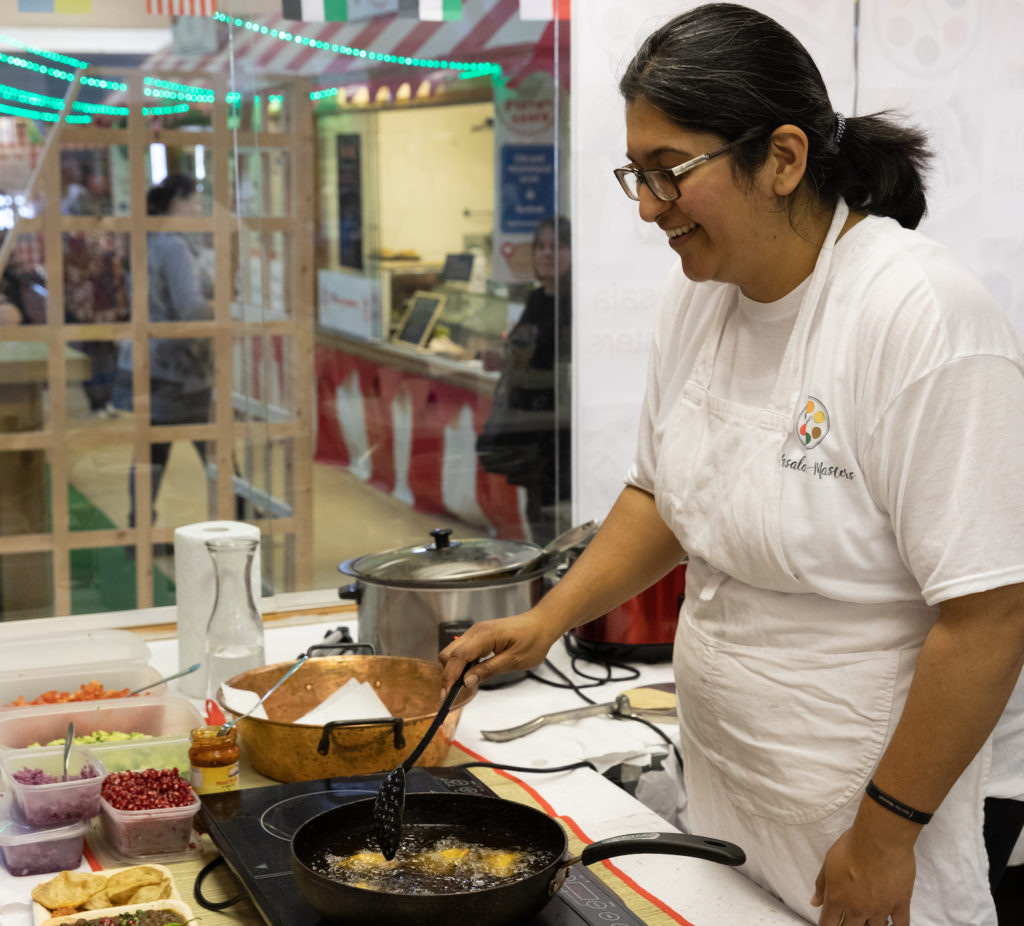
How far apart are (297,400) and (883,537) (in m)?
2.16

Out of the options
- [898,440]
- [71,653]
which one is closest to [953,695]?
[898,440]

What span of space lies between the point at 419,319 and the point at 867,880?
231 centimetres

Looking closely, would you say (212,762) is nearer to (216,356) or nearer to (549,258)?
(216,356)

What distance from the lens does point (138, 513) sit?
2914 mm

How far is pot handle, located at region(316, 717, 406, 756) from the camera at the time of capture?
1.40 meters

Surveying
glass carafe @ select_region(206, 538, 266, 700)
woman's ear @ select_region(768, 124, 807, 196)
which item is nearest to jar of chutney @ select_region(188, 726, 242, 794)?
glass carafe @ select_region(206, 538, 266, 700)

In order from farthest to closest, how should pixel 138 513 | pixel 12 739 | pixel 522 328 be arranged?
pixel 522 328 → pixel 138 513 → pixel 12 739

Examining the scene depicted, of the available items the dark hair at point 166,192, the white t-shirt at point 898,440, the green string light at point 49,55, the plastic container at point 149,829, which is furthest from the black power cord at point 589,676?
the green string light at point 49,55

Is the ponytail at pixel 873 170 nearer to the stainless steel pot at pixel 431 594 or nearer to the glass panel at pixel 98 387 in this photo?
the stainless steel pot at pixel 431 594

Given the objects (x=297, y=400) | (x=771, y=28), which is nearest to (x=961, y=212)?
(x=297, y=400)

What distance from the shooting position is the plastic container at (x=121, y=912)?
1.08 m

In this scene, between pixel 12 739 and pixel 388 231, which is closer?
pixel 12 739

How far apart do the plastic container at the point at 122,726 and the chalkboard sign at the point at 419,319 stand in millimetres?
1772

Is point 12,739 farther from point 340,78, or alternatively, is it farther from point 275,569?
point 340,78
